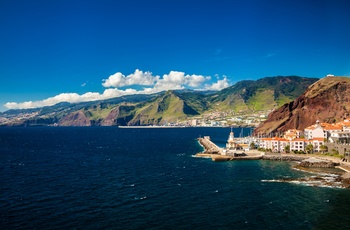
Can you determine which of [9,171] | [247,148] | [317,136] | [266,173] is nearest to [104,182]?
[9,171]

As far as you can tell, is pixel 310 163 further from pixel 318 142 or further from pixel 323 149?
pixel 318 142

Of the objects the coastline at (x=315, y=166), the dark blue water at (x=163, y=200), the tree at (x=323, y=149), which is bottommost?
the dark blue water at (x=163, y=200)

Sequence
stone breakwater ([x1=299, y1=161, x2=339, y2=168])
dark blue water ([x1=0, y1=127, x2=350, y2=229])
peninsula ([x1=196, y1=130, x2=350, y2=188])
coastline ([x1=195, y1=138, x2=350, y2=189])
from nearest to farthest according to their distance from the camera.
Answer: dark blue water ([x1=0, y1=127, x2=350, y2=229]) → coastline ([x1=195, y1=138, x2=350, y2=189]) → peninsula ([x1=196, y1=130, x2=350, y2=188]) → stone breakwater ([x1=299, y1=161, x2=339, y2=168])

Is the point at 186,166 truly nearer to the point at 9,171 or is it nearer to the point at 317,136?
the point at 9,171

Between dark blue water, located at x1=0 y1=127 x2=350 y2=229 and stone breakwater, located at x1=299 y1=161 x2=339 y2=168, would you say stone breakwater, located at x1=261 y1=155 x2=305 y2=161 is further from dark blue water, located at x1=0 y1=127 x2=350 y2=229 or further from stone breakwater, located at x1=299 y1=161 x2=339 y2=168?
dark blue water, located at x1=0 y1=127 x2=350 y2=229

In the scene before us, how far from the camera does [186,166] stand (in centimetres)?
11719

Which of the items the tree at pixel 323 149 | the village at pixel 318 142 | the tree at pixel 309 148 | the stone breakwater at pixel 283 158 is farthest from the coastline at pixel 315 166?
the tree at pixel 323 149

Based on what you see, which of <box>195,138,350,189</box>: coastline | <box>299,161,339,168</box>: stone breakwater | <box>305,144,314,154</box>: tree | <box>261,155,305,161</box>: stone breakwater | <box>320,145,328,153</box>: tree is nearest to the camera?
<box>195,138,350,189</box>: coastline

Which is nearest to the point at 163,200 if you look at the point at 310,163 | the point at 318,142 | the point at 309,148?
the point at 310,163

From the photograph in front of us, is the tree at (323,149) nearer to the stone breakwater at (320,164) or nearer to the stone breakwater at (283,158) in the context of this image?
the stone breakwater at (283,158)

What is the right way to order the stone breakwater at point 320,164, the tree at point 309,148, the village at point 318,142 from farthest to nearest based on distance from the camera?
the tree at point 309,148, the village at point 318,142, the stone breakwater at point 320,164

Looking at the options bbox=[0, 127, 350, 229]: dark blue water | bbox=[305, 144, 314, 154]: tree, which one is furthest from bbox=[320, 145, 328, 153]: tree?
bbox=[0, 127, 350, 229]: dark blue water

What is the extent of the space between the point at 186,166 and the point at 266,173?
99.9 ft

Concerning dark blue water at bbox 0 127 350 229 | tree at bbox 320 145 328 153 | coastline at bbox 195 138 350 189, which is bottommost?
dark blue water at bbox 0 127 350 229
